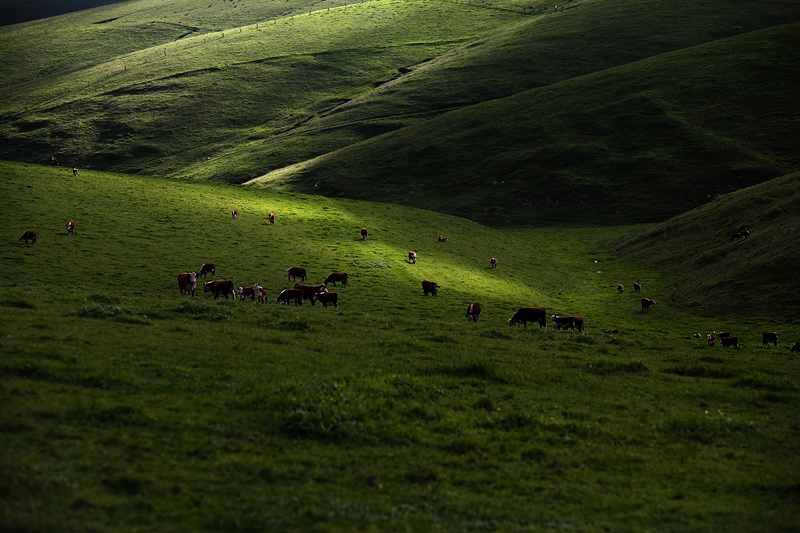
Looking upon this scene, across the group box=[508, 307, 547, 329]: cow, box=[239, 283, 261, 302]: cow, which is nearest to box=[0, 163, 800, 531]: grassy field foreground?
box=[508, 307, 547, 329]: cow

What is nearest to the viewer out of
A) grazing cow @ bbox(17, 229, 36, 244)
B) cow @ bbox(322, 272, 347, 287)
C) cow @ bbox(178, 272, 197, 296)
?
cow @ bbox(178, 272, 197, 296)

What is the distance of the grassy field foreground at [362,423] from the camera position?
26.8 ft

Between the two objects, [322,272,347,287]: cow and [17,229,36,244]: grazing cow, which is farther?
[322,272,347,287]: cow

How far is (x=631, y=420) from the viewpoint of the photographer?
1327cm

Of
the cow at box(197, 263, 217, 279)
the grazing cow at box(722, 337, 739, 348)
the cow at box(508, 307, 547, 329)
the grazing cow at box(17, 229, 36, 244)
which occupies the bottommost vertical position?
the grazing cow at box(722, 337, 739, 348)

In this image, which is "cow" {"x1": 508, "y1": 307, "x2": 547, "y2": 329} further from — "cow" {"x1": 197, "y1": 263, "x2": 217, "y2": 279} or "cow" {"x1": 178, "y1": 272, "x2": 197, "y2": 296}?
"cow" {"x1": 197, "y1": 263, "x2": 217, "y2": 279}

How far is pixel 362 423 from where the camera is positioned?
11.4 meters

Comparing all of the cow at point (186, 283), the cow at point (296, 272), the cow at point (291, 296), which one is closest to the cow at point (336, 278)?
the cow at point (296, 272)

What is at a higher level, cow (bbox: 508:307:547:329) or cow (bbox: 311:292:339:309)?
cow (bbox: 311:292:339:309)

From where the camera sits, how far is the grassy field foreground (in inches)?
322

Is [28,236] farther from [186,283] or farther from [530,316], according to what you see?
[530,316]

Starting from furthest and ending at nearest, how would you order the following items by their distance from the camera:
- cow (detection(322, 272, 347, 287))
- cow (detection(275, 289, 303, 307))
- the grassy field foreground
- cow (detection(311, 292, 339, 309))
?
1. cow (detection(322, 272, 347, 287))
2. cow (detection(311, 292, 339, 309))
3. cow (detection(275, 289, 303, 307))
4. the grassy field foreground

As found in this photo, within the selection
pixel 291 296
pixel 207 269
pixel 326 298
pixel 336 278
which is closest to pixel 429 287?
pixel 336 278

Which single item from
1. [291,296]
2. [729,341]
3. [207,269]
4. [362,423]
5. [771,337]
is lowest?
[729,341]
